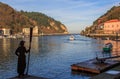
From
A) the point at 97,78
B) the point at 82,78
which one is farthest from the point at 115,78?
the point at 82,78

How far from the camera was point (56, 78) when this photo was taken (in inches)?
1299

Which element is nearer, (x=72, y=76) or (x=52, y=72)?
(x=72, y=76)

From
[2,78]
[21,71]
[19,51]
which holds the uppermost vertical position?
[19,51]

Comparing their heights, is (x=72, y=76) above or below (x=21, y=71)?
below

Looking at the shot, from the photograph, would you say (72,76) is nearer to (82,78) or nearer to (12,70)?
(82,78)

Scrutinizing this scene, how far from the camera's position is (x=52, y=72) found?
3753cm

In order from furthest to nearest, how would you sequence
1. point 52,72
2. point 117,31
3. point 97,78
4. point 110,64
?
point 117,31, point 52,72, point 110,64, point 97,78

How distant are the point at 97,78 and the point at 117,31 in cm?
17226

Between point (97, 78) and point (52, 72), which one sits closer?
point (97, 78)

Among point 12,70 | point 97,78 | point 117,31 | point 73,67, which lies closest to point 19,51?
point 97,78

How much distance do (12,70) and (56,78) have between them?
363 inches

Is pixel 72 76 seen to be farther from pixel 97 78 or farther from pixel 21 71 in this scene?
pixel 21 71

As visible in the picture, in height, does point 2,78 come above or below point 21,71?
below

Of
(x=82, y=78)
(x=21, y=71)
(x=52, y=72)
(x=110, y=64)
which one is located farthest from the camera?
(x=52, y=72)
